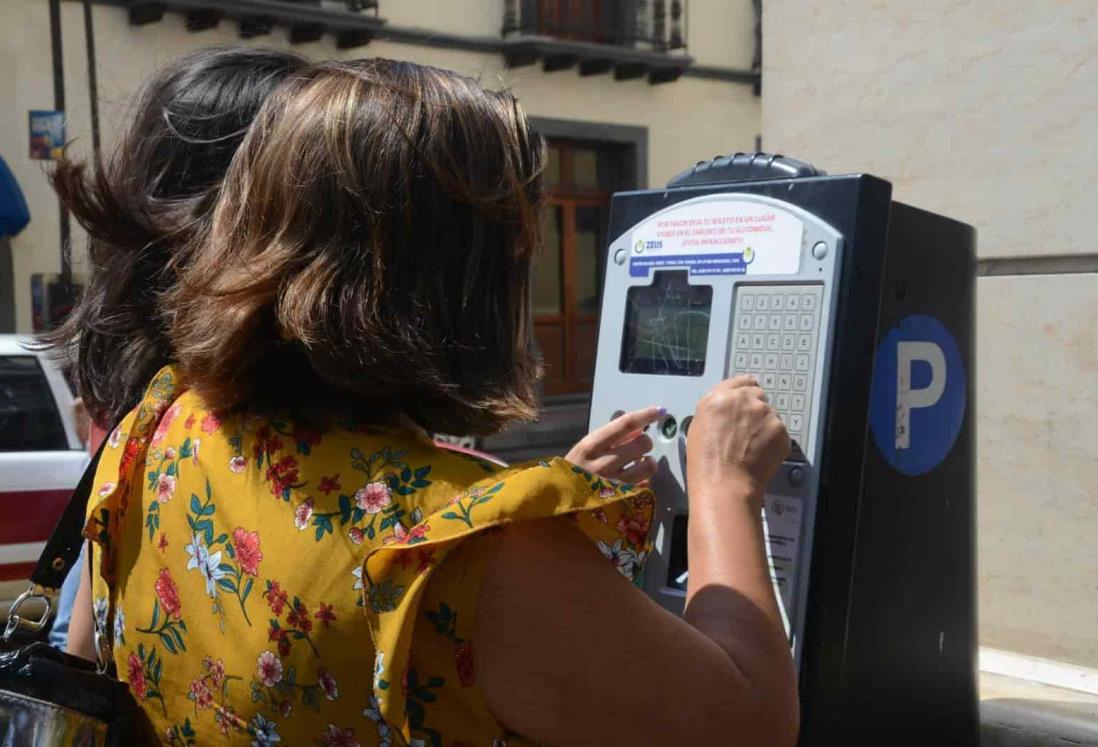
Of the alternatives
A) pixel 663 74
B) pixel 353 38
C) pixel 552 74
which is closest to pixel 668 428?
pixel 353 38

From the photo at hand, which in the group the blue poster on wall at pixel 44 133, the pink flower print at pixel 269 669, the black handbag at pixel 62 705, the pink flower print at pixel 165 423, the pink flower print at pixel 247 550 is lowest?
the black handbag at pixel 62 705

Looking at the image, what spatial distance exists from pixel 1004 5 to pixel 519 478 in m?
1.79

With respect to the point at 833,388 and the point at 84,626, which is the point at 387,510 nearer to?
the point at 84,626

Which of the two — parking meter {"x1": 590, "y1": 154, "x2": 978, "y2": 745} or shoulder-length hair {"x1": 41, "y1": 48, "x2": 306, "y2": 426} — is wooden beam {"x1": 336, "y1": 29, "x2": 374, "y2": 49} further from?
shoulder-length hair {"x1": 41, "y1": 48, "x2": 306, "y2": 426}

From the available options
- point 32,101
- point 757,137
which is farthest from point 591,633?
point 757,137

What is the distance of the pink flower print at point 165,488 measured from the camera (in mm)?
1185

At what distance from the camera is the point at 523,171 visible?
1.16 m

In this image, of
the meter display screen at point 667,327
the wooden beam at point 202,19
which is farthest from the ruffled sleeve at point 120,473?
the wooden beam at point 202,19

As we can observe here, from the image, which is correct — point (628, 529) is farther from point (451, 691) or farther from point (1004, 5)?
point (1004, 5)

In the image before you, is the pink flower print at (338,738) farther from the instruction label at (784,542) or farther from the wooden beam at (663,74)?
the wooden beam at (663,74)

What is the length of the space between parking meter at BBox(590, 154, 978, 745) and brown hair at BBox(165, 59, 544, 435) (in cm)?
50

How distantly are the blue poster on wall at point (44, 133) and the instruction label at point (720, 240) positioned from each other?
777 cm

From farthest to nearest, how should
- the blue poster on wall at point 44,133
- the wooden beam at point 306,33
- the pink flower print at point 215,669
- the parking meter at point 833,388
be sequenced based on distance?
the wooden beam at point 306,33 < the blue poster on wall at point 44,133 < the parking meter at point 833,388 < the pink flower print at point 215,669

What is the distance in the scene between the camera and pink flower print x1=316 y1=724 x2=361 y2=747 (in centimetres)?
106
